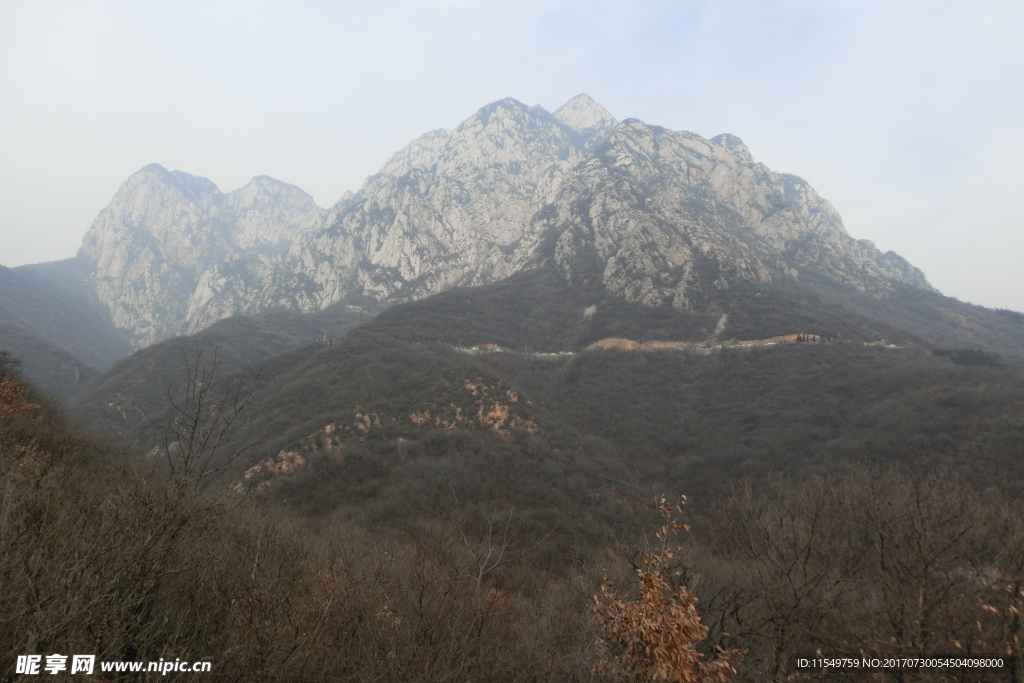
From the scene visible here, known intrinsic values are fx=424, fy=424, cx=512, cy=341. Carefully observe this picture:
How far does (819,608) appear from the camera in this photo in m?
16.6

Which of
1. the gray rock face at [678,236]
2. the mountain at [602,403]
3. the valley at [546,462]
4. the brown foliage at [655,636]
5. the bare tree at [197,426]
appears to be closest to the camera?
the brown foliage at [655,636]

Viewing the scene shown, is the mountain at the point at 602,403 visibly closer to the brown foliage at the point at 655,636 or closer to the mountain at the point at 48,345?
the mountain at the point at 48,345

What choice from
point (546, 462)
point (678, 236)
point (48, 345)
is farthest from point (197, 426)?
point (48, 345)

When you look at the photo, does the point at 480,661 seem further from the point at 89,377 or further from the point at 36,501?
the point at 89,377

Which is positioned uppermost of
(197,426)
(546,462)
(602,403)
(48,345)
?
(197,426)

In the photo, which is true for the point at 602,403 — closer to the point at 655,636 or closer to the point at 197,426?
the point at 197,426

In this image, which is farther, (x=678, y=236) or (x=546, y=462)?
(x=678, y=236)

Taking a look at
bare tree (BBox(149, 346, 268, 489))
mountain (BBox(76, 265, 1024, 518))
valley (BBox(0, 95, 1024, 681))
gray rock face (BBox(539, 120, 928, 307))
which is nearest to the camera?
bare tree (BBox(149, 346, 268, 489))

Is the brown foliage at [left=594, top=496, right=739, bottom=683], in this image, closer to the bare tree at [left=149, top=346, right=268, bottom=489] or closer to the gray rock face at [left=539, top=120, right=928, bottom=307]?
the bare tree at [left=149, top=346, right=268, bottom=489]

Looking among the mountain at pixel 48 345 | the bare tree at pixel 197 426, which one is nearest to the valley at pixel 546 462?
the bare tree at pixel 197 426

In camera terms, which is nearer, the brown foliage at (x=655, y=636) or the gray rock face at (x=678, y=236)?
the brown foliage at (x=655, y=636)

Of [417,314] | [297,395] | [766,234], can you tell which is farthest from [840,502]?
[766,234]

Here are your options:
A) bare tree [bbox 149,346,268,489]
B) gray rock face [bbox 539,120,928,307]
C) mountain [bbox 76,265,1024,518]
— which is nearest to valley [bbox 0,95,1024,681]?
bare tree [bbox 149,346,268,489]

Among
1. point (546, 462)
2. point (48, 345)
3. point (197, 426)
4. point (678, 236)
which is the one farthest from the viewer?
point (678, 236)
